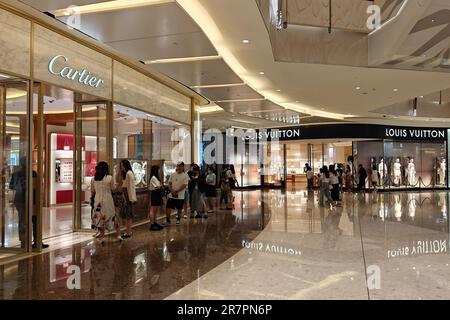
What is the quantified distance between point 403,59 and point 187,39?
5138 millimetres

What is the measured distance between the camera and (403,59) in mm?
8727

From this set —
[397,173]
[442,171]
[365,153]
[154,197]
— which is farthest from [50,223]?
[442,171]

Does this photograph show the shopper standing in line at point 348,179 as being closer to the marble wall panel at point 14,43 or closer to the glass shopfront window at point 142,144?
the glass shopfront window at point 142,144

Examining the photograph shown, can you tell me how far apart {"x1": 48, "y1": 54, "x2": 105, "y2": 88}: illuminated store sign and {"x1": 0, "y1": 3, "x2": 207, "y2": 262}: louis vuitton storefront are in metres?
0.02

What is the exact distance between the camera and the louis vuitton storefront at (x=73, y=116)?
19.0 feet

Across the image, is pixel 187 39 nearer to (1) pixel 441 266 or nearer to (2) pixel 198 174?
(2) pixel 198 174

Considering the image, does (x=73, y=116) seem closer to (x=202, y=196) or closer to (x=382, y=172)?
(x=202, y=196)

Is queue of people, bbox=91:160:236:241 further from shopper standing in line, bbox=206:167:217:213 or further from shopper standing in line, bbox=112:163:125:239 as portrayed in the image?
shopper standing in line, bbox=206:167:217:213

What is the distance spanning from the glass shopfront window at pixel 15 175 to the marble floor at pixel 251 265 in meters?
0.60

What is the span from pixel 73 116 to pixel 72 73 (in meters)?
1.73

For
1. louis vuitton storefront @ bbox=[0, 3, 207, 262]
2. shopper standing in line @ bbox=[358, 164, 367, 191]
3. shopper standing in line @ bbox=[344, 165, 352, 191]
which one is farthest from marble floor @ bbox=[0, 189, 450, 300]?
shopper standing in line @ bbox=[344, 165, 352, 191]

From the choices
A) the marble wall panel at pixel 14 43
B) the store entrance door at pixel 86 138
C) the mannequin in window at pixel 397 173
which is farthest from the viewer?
the mannequin in window at pixel 397 173

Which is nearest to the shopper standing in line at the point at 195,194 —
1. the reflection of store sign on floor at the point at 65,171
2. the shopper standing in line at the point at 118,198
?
the shopper standing in line at the point at 118,198

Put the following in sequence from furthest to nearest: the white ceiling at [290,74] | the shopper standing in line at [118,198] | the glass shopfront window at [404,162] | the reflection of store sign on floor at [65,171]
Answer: the glass shopfront window at [404,162] < the reflection of store sign on floor at [65,171] < the shopper standing in line at [118,198] < the white ceiling at [290,74]
